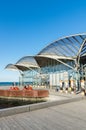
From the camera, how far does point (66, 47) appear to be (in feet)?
97.2

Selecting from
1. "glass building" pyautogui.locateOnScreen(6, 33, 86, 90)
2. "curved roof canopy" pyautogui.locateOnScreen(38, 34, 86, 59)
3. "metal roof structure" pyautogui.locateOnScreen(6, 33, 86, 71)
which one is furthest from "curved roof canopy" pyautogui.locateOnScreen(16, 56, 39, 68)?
"curved roof canopy" pyautogui.locateOnScreen(38, 34, 86, 59)

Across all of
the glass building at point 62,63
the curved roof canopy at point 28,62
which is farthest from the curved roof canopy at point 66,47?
the curved roof canopy at point 28,62

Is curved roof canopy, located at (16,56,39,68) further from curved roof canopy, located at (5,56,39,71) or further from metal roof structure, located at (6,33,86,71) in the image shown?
metal roof structure, located at (6,33,86,71)

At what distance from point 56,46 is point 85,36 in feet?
21.1

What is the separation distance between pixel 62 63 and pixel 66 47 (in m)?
4.23

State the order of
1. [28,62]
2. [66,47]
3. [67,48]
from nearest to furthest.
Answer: [66,47]
[67,48]
[28,62]

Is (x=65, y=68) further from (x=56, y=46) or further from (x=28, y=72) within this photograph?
(x=28, y=72)

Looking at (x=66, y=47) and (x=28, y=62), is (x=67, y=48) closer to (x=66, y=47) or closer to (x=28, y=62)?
(x=66, y=47)

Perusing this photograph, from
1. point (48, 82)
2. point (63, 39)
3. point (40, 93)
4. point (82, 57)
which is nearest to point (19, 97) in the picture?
point (40, 93)

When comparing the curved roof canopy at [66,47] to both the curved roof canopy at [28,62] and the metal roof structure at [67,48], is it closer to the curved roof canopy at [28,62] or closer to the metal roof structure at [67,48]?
the metal roof structure at [67,48]

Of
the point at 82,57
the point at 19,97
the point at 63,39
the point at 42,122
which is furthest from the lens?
the point at 82,57

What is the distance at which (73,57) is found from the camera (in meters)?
29.5

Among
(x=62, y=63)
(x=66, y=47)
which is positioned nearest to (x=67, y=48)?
(x=66, y=47)

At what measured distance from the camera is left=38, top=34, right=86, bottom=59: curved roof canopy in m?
26.5
